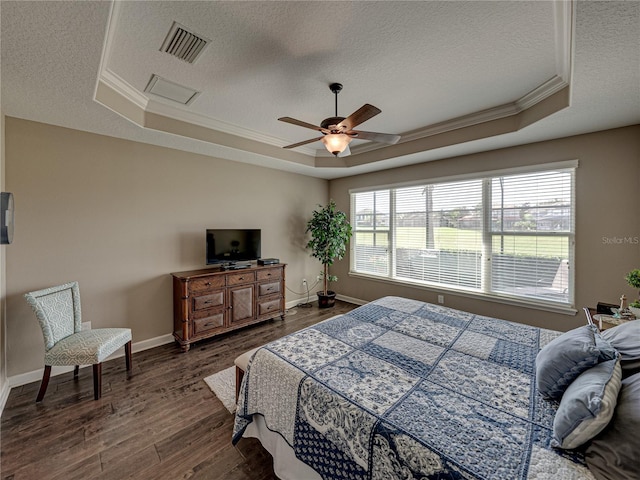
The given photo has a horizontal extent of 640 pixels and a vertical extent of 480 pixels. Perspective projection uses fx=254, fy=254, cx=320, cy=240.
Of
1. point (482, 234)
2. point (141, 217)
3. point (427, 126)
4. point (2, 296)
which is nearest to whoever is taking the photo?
point (2, 296)

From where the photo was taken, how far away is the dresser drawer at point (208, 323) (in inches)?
127

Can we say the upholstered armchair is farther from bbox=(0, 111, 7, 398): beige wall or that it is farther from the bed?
the bed

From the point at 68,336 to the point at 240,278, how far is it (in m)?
1.80

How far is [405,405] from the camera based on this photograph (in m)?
1.26

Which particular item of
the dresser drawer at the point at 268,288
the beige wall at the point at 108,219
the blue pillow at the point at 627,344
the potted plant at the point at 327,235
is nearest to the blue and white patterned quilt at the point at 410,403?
the blue pillow at the point at 627,344

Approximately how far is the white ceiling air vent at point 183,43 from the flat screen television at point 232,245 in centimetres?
209

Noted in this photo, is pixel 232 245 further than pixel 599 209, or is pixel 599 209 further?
pixel 232 245

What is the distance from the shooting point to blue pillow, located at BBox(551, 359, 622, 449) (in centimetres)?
95

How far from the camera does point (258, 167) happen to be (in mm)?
4312

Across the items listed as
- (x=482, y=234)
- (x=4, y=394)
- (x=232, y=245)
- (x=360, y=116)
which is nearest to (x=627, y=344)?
(x=360, y=116)

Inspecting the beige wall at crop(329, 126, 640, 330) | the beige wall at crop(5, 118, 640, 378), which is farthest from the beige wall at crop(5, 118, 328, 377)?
the beige wall at crop(329, 126, 640, 330)

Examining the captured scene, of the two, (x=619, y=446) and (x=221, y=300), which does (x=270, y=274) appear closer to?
(x=221, y=300)

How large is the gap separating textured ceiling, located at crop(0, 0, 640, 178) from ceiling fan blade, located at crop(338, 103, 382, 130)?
0.46m

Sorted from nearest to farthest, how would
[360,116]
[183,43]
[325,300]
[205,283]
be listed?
1. [183,43]
2. [360,116]
3. [205,283]
4. [325,300]
